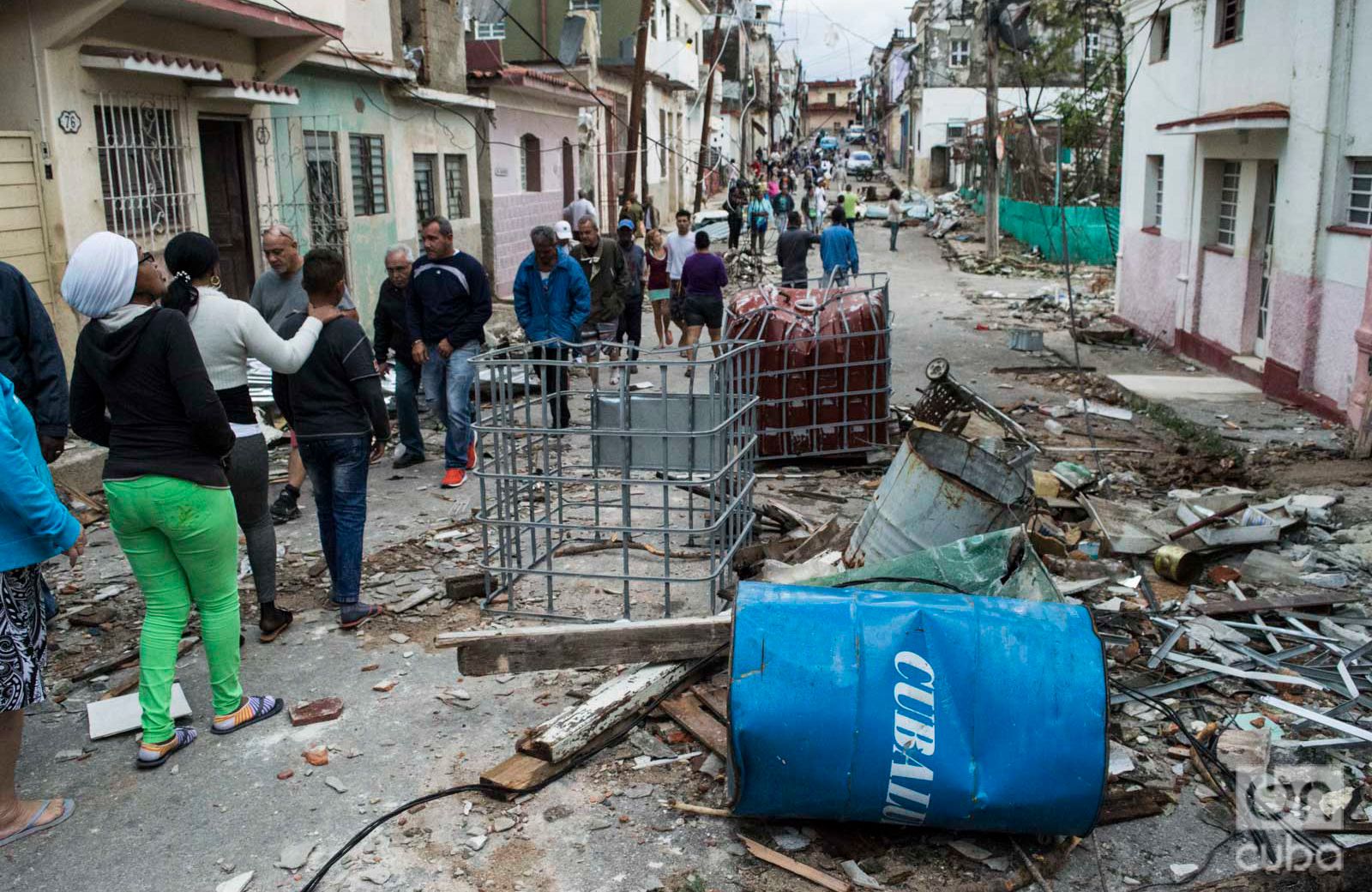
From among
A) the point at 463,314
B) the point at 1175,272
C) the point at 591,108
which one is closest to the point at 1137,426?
the point at 1175,272

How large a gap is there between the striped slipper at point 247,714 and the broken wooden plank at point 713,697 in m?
1.69

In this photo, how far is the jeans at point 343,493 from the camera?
5000mm

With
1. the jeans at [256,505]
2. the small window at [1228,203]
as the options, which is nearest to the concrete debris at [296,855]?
the jeans at [256,505]

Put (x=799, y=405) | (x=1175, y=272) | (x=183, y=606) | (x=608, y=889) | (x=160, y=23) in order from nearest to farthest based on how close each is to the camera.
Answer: (x=608, y=889) < (x=183, y=606) < (x=799, y=405) < (x=160, y=23) < (x=1175, y=272)

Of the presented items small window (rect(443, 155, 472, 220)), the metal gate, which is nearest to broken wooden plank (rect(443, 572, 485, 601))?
the metal gate

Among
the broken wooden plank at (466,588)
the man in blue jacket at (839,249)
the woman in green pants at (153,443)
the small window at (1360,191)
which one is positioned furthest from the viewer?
the man in blue jacket at (839,249)

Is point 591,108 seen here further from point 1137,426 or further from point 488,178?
point 1137,426

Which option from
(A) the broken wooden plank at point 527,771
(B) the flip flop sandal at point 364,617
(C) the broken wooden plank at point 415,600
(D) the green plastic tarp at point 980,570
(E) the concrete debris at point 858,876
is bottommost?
(E) the concrete debris at point 858,876

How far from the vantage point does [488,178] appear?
58.8 feet

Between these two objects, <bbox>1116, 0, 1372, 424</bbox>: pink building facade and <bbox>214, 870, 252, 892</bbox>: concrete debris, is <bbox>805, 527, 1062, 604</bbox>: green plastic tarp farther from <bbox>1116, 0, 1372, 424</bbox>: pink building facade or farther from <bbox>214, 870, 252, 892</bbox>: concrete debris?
<bbox>1116, 0, 1372, 424</bbox>: pink building facade

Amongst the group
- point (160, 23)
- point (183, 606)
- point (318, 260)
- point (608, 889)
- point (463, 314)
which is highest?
point (160, 23)

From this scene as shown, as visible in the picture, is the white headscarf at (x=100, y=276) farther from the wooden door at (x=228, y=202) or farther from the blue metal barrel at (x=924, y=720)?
the wooden door at (x=228, y=202)

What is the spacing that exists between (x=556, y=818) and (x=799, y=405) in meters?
5.01

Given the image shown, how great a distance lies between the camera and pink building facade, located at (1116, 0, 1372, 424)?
9.60 metres
